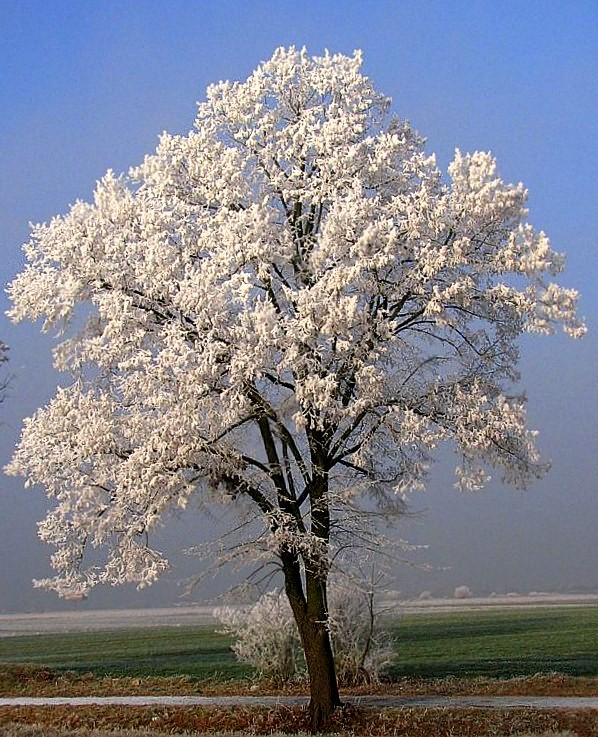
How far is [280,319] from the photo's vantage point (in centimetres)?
1706

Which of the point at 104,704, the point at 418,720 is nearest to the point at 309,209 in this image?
the point at 418,720

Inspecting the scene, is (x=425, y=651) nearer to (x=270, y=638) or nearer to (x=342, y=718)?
(x=270, y=638)

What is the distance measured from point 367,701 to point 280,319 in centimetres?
816

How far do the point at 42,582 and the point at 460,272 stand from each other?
947cm

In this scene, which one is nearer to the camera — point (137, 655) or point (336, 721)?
point (336, 721)

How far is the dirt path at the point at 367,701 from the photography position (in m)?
18.8

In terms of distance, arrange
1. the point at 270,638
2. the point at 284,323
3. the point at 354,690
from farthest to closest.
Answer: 1. the point at 270,638
2. the point at 354,690
3. the point at 284,323

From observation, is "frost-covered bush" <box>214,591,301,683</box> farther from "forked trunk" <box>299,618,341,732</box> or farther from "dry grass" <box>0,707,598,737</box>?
"forked trunk" <box>299,618,341,732</box>

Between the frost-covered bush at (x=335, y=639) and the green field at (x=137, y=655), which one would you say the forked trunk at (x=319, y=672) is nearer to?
the frost-covered bush at (x=335, y=639)

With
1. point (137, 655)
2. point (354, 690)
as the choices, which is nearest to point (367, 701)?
point (354, 690)

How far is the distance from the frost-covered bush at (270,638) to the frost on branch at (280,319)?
6067mm

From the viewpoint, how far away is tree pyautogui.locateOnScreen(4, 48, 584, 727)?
1694 centimetres

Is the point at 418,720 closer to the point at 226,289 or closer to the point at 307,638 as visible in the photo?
the point at 307,638

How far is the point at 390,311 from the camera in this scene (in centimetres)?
1822
